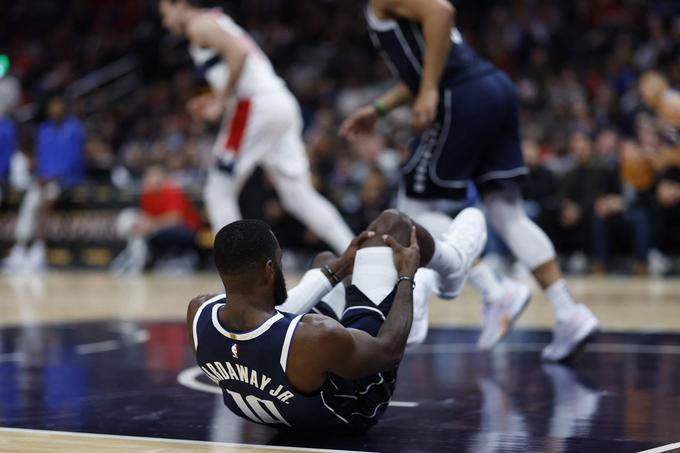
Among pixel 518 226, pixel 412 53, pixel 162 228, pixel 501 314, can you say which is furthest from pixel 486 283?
pixel 162 228

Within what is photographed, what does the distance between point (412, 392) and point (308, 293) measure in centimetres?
86

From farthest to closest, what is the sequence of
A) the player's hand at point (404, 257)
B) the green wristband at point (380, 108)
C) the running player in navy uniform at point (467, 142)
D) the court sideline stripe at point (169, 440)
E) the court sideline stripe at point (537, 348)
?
1. the court sideline stripe at point (537, 348)
2. the green wristband at point (380, 108)
3. the running player in navy uniform at point (467, 142)
4. the player's hand at point (404, 257)
5. the court sideline stripe at point (169, 440)

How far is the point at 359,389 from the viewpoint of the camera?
3.23 metres

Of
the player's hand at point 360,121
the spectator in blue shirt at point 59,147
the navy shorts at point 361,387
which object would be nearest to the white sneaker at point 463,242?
the navy shorts at point 361,387

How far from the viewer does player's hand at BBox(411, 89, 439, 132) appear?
4543mm

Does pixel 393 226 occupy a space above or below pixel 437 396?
above

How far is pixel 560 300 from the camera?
4.96 metres

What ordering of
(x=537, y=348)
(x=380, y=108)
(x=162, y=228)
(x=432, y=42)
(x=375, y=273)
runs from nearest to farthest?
(x=375, y=273) → (x=432, y=42) → (x=380, y=108) → (x=537, y=348) → (x=162, y=228)

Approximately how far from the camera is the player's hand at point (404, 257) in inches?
132

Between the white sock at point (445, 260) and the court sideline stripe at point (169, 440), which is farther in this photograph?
the white sock at point (445, 260)

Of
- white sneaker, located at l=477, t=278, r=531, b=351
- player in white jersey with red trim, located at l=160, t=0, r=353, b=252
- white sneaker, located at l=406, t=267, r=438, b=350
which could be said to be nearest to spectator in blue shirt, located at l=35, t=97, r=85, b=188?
player in white jersey with red trim, located at l=160, t=0, r=353, b=252

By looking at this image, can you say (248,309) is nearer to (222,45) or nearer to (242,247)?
(242,247)

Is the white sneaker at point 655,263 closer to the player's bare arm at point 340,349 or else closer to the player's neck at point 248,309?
the player's bare arm at point 340,349

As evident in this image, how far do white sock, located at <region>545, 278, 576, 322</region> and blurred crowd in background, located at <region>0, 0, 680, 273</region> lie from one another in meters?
2.75
